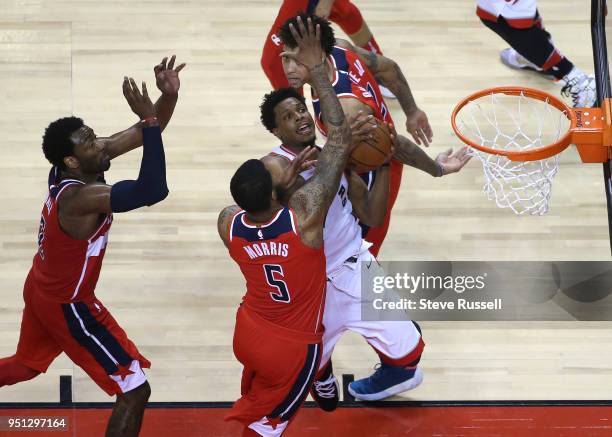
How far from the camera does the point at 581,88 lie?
636cm

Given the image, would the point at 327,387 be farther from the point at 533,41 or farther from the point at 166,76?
the point at 533,41

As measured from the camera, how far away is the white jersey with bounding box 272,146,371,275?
15.0ft

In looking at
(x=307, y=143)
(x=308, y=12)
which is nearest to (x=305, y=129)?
(x=307, y=143)

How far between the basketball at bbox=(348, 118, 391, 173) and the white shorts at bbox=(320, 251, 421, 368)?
0.53m

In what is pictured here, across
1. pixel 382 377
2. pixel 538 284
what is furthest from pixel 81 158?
pixel 538 284

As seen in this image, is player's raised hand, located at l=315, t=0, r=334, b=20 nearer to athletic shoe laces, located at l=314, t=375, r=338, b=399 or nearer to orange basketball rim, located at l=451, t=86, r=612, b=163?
orange basketball rim, located at l=451, t=86, r=612, b=163

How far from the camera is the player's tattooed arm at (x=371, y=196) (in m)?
4.47

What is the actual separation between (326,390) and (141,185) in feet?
4.36

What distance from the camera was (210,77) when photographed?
6832 mm

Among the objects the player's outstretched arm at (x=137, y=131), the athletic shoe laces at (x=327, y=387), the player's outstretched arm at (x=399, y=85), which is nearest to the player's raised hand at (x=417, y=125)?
the player's outstretched arm at (x=399, y=85)

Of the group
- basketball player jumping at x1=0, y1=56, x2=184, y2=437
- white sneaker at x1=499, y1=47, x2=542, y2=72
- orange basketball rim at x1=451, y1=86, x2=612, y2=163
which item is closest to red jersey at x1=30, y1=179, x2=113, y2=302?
basketball player jumping at x1=0, y1=56, x2=184, y2=437

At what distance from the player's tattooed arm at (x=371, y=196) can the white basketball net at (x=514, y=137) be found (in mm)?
1214

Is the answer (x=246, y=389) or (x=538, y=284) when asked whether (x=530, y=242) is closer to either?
(x=538, y=284)

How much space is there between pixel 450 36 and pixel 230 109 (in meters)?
1.55
